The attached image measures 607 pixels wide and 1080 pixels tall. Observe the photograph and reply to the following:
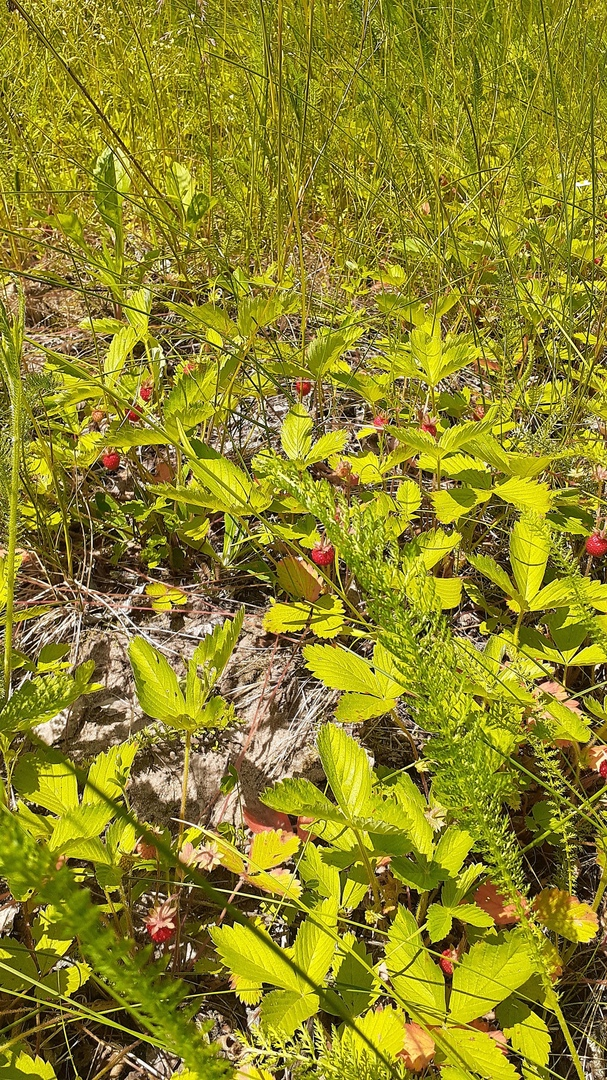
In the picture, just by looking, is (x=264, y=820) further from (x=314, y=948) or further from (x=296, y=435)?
(x=296, y=435)

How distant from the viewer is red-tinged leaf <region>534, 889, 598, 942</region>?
109 cm

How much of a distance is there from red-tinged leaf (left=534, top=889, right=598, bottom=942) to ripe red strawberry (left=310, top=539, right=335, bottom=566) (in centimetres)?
70

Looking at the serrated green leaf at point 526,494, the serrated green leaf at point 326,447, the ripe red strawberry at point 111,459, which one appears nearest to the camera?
the serrated green leaf at point 526,494

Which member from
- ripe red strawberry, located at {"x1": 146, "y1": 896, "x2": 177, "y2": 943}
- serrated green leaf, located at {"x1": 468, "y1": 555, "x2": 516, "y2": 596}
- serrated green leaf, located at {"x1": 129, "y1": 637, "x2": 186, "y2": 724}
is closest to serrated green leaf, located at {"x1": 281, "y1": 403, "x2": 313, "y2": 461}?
serrated green leaf, located at {"x1": 468, "y1": 555, "x2": 516, "y2": 596}

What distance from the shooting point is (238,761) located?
142cm

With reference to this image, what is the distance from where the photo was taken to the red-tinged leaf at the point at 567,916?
1.09 m

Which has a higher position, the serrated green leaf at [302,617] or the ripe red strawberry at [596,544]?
the ripe red strawberry at [596,544]

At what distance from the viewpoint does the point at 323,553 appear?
1.49 metres

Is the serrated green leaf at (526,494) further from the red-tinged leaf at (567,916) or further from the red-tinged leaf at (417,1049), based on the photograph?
the red-tinged leaf at (417,1049)

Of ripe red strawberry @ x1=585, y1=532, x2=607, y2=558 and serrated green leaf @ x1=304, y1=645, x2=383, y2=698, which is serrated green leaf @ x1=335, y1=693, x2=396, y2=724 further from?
ripe red strawberry @ x1=585, y1=532, x2=607, y2=558

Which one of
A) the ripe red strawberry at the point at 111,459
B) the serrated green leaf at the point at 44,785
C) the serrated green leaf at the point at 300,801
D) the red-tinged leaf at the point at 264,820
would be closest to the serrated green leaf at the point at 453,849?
the serrated green leaf at the point at 300,801

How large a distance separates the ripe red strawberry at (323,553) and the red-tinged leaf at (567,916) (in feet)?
2.30

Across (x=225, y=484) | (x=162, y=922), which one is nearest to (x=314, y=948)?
(x=162, y=922)

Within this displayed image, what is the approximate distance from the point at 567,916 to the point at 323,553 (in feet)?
2.47
